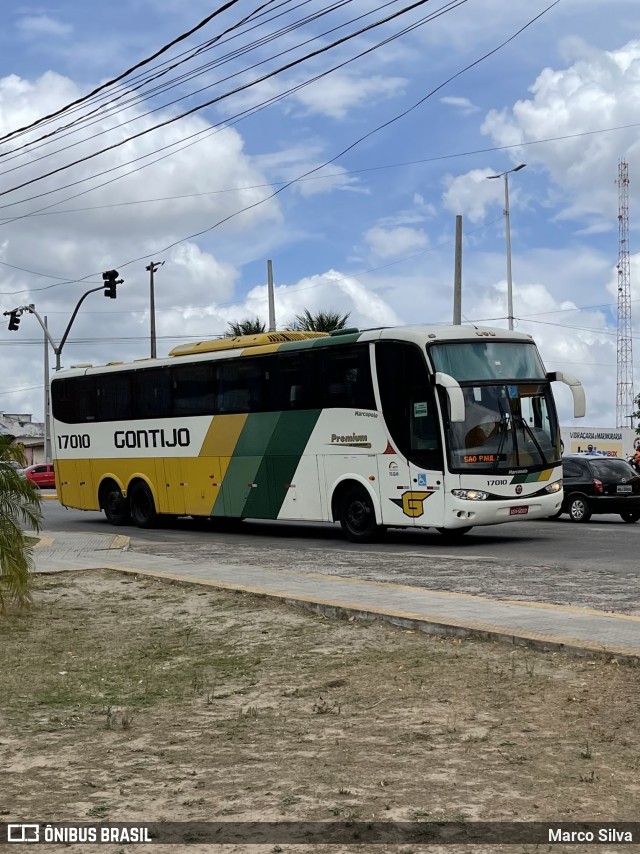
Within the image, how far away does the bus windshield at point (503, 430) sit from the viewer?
1808 cm

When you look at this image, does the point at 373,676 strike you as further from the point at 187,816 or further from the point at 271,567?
the point at 271,567

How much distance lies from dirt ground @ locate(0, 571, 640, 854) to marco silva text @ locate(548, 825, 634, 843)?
2.7 inches

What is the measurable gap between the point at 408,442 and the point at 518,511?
210 centimetres

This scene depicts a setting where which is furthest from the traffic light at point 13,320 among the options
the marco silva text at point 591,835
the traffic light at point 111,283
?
the marco silva text at point 591,835

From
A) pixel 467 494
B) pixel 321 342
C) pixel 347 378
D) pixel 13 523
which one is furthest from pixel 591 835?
pixel 321 342

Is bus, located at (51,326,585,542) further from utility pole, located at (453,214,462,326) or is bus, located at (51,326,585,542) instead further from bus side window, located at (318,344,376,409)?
utility pole, located at (453,214,462,326)

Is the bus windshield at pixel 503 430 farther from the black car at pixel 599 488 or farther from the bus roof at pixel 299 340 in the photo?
the black car at pixel 599 488

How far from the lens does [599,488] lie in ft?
79.9

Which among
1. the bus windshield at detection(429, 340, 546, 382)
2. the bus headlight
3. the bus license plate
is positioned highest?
the bus windshield at detection(429, 340, 546, 382)

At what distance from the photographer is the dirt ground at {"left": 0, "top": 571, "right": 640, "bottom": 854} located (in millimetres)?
4723

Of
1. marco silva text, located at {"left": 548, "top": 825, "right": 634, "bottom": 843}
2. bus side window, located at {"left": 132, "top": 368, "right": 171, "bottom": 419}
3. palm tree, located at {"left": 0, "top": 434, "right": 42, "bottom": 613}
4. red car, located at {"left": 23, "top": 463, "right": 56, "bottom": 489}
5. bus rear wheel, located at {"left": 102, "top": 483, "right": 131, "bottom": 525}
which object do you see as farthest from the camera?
red car, located at {"left": 23, "top": 463, "right": 56, "bottom": 489}

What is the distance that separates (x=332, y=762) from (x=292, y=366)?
1574 cm

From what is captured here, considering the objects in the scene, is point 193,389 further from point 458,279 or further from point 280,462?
point 458,279

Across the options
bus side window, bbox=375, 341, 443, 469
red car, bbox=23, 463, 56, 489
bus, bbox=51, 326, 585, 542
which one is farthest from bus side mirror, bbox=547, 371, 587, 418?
red car, bbox=23, 463, 56, 489
